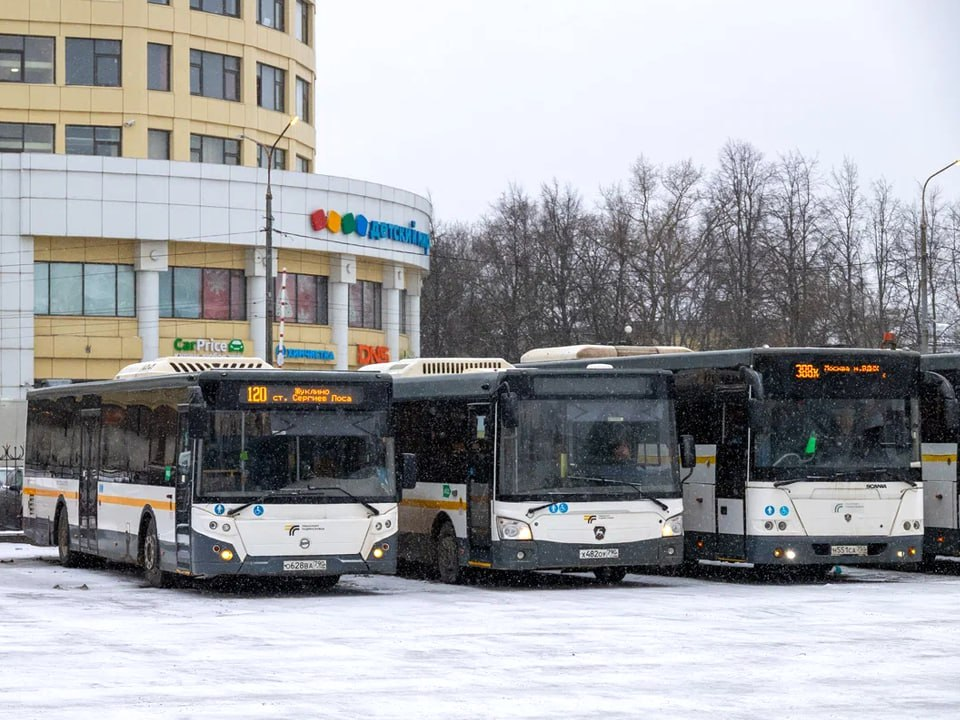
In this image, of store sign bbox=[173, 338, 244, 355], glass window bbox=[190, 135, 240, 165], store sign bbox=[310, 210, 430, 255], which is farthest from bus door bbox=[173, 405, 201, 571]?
glass window bbox=[190, 135, 240, 165]

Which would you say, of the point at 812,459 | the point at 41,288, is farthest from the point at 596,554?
the point at 41,288

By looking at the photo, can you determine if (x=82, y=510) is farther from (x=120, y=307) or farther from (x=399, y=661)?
(x=120, y=307)

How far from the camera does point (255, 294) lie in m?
62.3

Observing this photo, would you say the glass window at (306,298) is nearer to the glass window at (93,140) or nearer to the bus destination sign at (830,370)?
the glass window at (93,140)

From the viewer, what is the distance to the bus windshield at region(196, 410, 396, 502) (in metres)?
21.0

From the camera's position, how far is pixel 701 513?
23.7m

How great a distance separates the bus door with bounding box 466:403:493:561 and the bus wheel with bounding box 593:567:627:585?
1937 millimetres

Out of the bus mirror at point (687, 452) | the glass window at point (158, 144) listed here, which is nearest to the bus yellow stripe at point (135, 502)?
the bus mirror at point (687, 452)

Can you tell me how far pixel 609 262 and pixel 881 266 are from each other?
12310 mm

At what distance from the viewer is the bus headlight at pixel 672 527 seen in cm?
2225

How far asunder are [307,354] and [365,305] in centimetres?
469

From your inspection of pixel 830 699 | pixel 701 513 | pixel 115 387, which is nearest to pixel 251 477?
pixel 115 387

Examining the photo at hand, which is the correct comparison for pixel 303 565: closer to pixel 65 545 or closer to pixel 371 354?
pixel 65 545

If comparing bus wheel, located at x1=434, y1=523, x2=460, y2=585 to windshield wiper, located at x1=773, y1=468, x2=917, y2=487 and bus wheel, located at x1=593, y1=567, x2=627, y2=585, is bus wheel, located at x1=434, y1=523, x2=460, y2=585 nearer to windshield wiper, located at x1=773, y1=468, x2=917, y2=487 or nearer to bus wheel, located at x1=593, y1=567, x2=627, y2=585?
bus wheel, located at x1=593, y1=567, x2=627, y2=585
